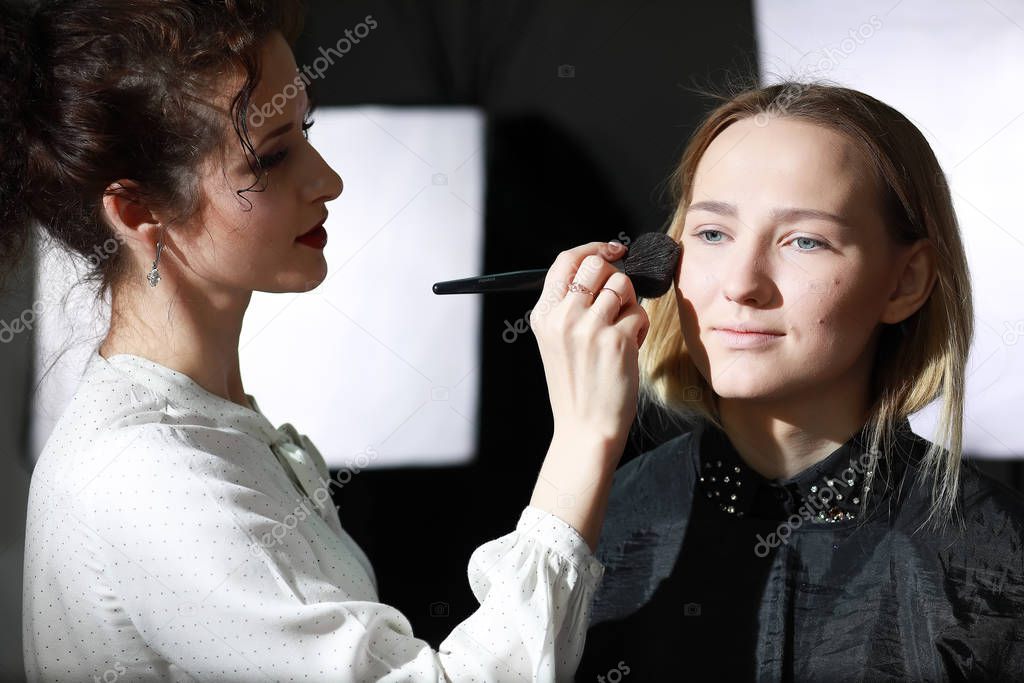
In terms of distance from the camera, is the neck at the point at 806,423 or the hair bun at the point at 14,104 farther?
the neck at the point at 806,423

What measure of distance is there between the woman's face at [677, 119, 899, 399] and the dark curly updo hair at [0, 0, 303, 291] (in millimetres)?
550

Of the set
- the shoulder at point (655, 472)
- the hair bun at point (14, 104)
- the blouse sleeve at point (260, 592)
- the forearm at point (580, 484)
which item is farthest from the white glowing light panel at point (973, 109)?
the hair bun at point (14, 104)

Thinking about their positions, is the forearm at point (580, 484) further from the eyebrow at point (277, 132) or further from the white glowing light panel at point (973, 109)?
the white glowing light panel at point (973, 109)

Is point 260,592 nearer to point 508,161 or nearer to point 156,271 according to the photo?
point 156,271

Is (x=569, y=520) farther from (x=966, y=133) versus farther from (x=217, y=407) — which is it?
(x=966, y=133)

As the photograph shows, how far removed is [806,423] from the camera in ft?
4.11

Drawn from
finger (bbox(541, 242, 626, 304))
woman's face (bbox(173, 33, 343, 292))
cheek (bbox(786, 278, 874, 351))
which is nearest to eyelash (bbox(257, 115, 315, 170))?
woman's face (bbox(173, 33, 343, 292))

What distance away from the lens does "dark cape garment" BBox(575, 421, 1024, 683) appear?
118 centimetres

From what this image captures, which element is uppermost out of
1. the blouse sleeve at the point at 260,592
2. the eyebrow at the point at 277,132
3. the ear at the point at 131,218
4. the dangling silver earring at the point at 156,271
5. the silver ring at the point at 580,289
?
the eyebrow at the point at 277,132

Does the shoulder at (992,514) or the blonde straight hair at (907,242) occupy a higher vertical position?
the blonde straight hair at (907,242)

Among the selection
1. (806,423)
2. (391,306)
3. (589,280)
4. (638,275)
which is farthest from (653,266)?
(391,306)

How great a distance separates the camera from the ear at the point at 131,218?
1.12m

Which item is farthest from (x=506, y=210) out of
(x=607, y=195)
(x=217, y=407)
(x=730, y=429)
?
(x=217, y=407)

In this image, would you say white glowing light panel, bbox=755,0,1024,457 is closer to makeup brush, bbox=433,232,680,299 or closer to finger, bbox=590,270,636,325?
makeup brush, bbox=433,232,680,299
